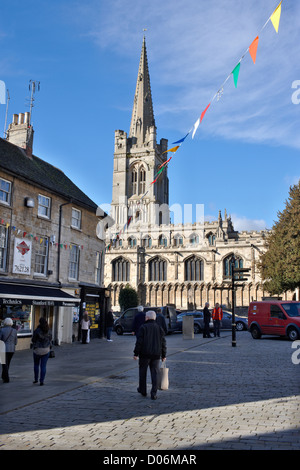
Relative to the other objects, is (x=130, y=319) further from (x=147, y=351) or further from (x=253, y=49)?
(x=253, y=49)

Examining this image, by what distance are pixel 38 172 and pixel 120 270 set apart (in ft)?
152

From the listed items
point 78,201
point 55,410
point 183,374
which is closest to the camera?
point 55,410

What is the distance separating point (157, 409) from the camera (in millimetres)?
7168

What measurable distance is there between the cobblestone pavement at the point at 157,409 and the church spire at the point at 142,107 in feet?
262

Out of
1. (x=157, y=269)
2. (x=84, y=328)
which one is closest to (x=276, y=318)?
(x=84, y=328)

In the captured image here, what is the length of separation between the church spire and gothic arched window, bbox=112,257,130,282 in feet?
103

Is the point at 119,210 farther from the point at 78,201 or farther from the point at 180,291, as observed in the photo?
the point at 78,201

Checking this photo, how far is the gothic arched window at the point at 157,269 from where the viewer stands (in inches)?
2514

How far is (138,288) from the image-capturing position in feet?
210

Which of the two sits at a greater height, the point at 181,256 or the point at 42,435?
the point at 181,256

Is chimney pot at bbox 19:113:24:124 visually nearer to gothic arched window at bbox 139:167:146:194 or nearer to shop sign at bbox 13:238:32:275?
shop sign at bbox 13:238:32:275

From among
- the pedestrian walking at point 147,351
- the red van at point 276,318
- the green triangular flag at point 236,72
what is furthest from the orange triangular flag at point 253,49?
the red van at point 276,318

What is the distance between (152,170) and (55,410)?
7903cm
